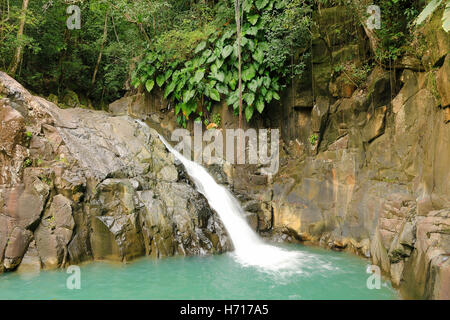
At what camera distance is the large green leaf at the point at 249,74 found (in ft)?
32.0

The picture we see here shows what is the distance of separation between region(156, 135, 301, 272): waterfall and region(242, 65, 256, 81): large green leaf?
312cm

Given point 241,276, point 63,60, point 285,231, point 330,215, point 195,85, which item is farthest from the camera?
point 63,60

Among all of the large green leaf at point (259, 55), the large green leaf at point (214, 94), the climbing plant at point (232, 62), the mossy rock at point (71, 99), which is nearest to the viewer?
the climbing plant at point (232, 62)

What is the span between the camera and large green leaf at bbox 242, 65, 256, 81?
9.75m

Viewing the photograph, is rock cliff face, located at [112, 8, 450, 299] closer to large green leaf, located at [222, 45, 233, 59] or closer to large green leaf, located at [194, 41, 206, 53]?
large green leaf, located at [222, 45, 233, 59]

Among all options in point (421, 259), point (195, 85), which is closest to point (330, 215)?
point (421, 259)

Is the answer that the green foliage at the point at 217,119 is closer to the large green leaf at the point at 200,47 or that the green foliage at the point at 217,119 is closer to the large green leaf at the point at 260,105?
the large green leaf at the point at 260,105

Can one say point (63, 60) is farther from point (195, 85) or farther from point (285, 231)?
point (285, 231)

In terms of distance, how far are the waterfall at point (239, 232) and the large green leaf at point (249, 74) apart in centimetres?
312

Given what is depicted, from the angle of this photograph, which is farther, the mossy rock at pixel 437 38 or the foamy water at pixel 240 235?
the foamy water at pixel 240 235

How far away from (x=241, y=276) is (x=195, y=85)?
6.55 meters

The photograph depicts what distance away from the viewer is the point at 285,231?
880 centimetres

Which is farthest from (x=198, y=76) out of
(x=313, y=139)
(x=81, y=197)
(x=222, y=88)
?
(x=81, y=197)

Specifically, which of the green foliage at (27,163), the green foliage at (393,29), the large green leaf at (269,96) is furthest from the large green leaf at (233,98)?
the green foliage at (27,163)
